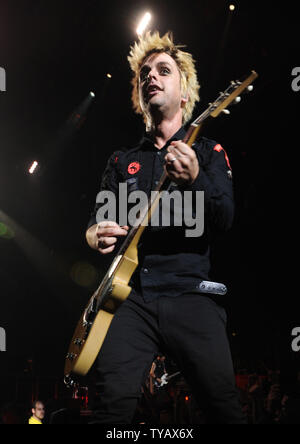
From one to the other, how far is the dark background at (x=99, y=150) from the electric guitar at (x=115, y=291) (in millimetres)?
199

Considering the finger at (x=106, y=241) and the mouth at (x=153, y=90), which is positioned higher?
the mouth at (x=153, y=90)

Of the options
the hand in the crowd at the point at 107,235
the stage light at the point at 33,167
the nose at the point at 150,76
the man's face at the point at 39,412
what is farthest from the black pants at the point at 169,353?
the stage light at the point at 33,167

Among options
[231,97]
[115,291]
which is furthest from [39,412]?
[231,97]

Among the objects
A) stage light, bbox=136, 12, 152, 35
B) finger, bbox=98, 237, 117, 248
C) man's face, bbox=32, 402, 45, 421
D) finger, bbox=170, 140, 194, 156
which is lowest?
man's face, bbox=32, 402, 45, 421

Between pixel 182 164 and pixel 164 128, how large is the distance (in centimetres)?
99

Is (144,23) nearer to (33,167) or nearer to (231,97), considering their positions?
(33,167)

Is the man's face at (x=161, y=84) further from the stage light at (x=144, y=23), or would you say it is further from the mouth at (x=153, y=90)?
the stage light at (x=144, y=23)

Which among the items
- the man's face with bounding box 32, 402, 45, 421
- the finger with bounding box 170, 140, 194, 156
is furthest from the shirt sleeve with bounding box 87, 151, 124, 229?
the man's face with bounding box 32, 402, 45, 421

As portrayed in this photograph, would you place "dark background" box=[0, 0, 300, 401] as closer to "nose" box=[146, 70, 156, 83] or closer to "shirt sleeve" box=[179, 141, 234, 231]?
"shirt sleeve" box=[179, 141, 234, 231]

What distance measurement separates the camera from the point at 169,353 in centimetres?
181

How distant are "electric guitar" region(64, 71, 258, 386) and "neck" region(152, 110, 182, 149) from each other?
0.59m

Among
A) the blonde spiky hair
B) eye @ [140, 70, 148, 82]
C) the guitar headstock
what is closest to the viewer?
the guitar headstock

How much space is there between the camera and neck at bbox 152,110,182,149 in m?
2.57

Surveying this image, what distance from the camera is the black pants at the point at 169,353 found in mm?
1604
